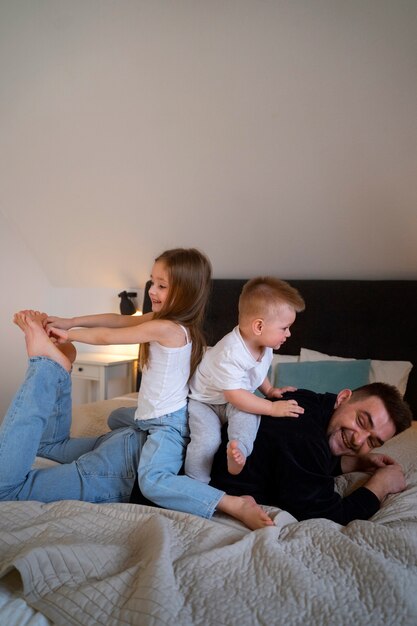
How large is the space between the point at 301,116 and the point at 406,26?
63 centimetres

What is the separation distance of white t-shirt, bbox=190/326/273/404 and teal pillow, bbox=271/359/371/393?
1.03 meters


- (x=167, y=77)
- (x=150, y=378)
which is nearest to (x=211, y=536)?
(x=150, y=378)

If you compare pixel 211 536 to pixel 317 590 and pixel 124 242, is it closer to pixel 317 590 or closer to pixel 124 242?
pixel 317 590

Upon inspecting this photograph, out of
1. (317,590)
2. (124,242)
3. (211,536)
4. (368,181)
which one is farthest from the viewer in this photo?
(124,242)

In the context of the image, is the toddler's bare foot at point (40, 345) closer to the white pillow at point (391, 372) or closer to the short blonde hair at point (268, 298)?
the short blonde hair at point (268, 298)

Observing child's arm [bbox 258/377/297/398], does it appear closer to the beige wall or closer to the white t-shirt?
the white t-shirt

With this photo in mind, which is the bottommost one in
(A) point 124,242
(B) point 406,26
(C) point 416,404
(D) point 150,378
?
(C) point 416,404

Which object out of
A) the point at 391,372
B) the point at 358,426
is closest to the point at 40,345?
the point at 358,426

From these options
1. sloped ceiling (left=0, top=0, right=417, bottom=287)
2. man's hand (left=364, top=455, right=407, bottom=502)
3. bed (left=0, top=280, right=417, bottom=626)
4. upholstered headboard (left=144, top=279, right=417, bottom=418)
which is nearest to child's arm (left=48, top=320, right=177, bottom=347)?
bed (left=0, top=280, right=417, bottom=626)

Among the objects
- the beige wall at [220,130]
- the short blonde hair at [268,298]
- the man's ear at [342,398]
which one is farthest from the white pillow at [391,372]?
the short blonde hair at [268,298]

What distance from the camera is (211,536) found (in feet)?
3.50

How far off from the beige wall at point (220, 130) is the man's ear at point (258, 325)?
1353 millimetres

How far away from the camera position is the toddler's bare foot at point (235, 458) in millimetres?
1300

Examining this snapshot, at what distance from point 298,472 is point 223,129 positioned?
2012 millimetres
